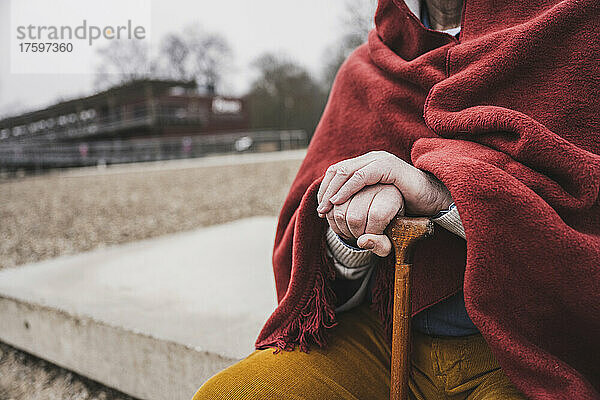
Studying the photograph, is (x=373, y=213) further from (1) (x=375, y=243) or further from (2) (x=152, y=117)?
(2) (x=152, y=117)

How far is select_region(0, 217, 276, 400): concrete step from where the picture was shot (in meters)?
1.93

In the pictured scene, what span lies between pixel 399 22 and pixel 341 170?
0.51m

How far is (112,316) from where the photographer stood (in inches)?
87.0

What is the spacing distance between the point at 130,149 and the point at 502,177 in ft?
75.4

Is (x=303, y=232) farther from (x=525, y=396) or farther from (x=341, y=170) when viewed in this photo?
(x=525, y=396)

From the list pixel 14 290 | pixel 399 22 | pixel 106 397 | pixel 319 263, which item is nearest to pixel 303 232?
pixel 319 263

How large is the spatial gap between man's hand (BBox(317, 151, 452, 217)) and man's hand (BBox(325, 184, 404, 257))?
1cm

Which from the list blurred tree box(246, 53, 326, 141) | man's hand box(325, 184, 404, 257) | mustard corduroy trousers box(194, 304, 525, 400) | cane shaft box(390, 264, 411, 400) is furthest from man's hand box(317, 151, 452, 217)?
blurred tree box(246, 53, 326, 141)

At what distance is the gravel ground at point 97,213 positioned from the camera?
2553 millimetres

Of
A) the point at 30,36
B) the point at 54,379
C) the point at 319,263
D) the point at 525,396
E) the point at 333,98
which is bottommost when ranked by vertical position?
the point at 54,379

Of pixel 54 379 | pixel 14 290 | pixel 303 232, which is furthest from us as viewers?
pixel 14 290

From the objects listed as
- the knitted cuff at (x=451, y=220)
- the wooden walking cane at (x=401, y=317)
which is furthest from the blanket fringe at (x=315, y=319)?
the knitted cuff at (x=451, y=220)

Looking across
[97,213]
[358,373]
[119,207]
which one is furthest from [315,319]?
[119,207]

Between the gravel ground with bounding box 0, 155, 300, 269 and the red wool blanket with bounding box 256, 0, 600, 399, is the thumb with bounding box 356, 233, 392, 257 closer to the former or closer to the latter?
the red wool blanket with bounding box 256, 0, 600, 399
